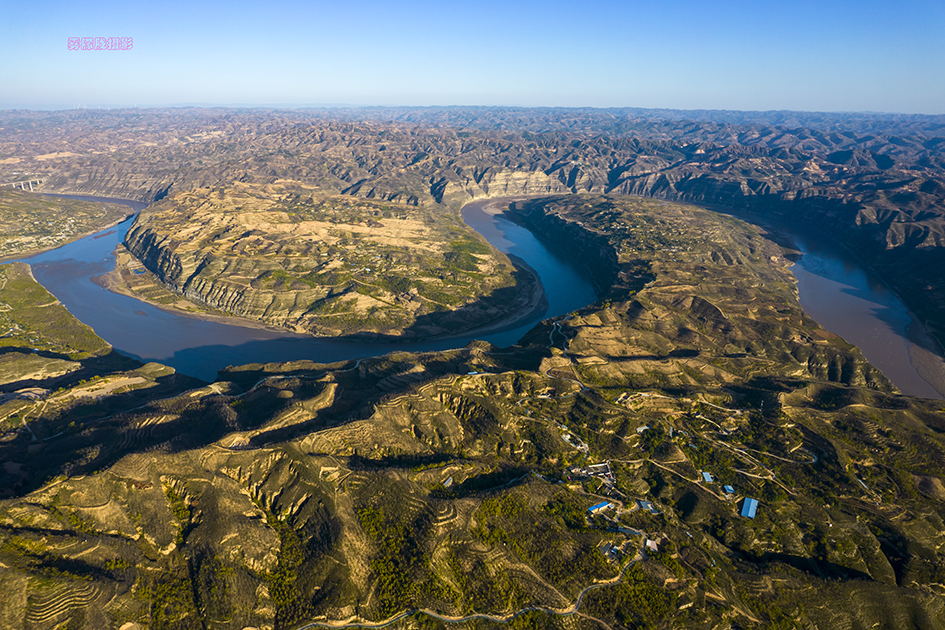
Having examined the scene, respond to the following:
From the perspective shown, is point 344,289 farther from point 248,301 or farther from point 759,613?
point 759,613

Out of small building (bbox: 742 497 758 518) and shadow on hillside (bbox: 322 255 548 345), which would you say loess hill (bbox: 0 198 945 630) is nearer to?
small building (bbox: 742 497 758 518)

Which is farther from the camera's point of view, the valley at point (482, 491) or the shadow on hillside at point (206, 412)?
the shadow on hillside at point (206, 412)

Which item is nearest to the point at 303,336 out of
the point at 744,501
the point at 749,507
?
the point at 744,501

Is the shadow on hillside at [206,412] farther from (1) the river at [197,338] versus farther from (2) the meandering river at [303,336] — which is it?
(2) the meandering river at [303,336]

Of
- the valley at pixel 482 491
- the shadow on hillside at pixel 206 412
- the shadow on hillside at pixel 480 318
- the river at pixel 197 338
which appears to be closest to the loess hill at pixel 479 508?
the valley at pixel 482 491

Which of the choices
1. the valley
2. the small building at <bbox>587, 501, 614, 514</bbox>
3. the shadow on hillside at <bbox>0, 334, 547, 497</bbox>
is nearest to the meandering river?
the valley
